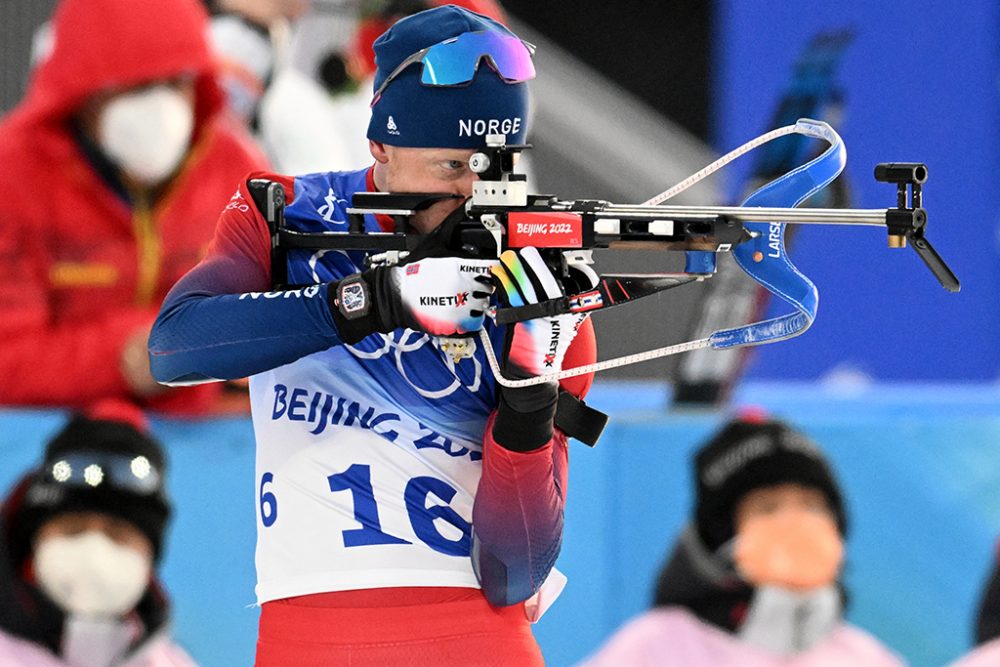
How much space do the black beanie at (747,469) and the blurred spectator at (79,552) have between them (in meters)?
1.24

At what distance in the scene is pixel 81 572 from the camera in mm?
3543

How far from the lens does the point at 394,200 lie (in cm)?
213

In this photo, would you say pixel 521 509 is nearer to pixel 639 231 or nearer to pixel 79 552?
pixel 639 231

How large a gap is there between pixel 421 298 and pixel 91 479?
1.80 m

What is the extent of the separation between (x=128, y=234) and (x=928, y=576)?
1978 millimetres

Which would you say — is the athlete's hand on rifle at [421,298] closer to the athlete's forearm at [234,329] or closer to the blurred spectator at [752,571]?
the athlete's forearm at [234,329]

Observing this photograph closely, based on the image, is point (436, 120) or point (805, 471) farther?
point (805, 471)

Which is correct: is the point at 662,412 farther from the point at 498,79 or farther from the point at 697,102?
the point at 697,102

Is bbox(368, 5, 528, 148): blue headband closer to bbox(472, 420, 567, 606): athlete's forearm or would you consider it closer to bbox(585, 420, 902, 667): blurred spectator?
bbox(472, 420, 567, 606): athlete's forearm

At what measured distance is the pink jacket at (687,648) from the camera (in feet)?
12.6

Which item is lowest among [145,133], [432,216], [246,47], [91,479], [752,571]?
[752,571]

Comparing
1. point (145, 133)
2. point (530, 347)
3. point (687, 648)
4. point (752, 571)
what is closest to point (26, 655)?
point (145, 133)

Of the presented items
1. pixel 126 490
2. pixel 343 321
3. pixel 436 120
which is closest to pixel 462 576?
pixel 343 321

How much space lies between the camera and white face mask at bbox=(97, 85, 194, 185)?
12.5ft
